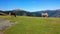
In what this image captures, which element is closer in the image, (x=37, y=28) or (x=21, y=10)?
(x=37, y=28)

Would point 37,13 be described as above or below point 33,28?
above

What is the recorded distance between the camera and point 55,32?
538cm

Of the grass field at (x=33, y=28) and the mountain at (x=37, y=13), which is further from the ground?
the mountain at (x=37, y=13)

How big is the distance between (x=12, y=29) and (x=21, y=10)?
1.74 metres

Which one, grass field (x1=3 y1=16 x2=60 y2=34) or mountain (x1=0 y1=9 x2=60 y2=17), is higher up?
mountain (x1=0 y1=9 x2=60 y2=17)

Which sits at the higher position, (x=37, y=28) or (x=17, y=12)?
(x=17, y=12)

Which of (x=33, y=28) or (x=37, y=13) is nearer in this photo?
(x=33, y=28)

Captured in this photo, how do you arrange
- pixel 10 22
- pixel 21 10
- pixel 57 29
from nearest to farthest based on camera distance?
pixel 57 29, pixel 10 22, pixel 21 10

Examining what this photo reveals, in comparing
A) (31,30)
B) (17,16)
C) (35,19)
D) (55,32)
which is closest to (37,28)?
(31,30)

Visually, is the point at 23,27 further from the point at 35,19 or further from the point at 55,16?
the point at 55,16

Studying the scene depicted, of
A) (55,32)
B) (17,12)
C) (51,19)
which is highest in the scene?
(17,12)

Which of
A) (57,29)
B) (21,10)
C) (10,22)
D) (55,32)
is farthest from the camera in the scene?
(21,10)

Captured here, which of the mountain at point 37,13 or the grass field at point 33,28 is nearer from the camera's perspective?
the grass field at point 33,28

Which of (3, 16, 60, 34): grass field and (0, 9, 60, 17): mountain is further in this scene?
(0, 9, 60, 17): mountain
